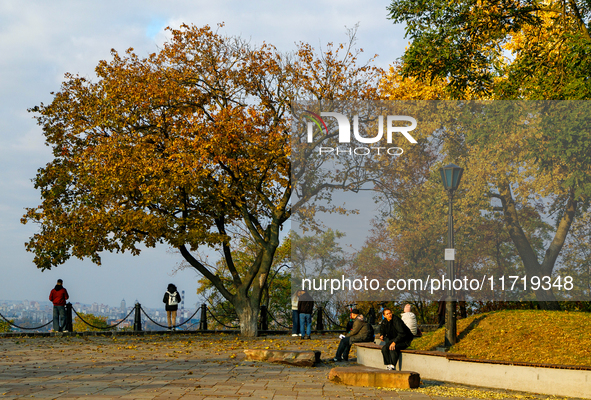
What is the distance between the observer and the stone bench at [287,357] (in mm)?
11773

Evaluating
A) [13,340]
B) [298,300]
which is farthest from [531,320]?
[13,340]

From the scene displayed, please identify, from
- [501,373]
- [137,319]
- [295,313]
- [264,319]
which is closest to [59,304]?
[137,319]

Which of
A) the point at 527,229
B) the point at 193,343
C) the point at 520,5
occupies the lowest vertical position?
the point at 193,343

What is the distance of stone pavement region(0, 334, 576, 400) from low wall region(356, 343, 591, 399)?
1.52 feet

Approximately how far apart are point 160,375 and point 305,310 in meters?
8.18

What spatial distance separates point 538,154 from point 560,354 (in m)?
10.7

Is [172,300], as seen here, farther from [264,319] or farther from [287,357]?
[287,357]

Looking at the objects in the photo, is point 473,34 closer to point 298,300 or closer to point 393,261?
point 298,300

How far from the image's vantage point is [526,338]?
10133mm

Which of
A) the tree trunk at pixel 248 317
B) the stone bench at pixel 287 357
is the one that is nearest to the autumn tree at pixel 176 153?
the tree trunk at pixel 248 317

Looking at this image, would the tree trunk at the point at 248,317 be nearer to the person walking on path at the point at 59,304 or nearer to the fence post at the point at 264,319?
the fence post at the point at 264,319

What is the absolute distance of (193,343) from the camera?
56.7ft

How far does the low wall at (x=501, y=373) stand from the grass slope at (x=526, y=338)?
1.43 ft

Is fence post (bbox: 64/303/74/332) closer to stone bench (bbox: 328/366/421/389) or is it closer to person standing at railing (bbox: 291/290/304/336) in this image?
person standing at railing (bbox: 291/290/304/336)
